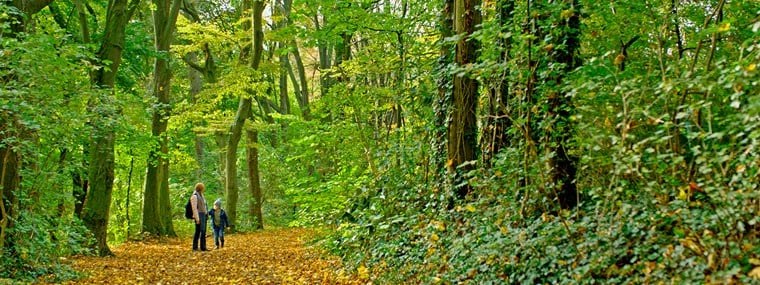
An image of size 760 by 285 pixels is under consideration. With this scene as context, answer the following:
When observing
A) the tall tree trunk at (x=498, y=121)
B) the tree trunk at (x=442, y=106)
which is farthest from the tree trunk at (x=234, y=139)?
the tall tree trunk at (x=498, y=121)

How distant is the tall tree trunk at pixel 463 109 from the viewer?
7.93 meters

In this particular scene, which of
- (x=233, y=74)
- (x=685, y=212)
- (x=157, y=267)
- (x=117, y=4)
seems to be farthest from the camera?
(x=233, y=74)

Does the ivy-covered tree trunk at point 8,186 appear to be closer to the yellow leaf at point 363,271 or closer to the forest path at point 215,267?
the forest path at point 215,267

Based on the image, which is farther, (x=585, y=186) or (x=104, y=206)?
(x=104, y=206)

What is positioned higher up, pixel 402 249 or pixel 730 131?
pixel 730 131

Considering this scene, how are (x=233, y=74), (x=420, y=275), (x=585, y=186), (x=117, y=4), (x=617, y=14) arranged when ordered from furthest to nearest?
1. (x=233, y=74)
2. (x=117, y=4)
3. (x=617, y=14)
4. (x=420, y=275)
5. (x=585, y=186)

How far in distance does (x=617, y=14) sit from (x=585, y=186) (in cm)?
268

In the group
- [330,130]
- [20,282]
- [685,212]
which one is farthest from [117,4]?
[685,212]

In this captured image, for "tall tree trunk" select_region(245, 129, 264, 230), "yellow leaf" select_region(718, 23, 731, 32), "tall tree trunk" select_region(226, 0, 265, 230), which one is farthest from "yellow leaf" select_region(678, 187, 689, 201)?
"tall tree trunk" select_region(245, 129, 264, 230)

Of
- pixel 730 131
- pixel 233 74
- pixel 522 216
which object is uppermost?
pixel 233 74

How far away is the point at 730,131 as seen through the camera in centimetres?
386

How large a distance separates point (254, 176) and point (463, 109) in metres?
14.3

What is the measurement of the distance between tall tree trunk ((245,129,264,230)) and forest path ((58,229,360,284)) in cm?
616

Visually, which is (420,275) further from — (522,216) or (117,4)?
(117,4)
